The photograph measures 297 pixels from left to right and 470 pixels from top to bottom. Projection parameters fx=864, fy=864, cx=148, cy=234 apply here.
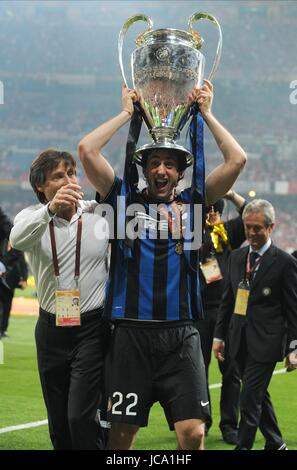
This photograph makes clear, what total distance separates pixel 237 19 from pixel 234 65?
8.89 feet

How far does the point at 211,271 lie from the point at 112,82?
38.6 meters

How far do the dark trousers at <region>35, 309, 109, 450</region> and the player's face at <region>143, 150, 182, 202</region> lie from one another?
24.7 inches

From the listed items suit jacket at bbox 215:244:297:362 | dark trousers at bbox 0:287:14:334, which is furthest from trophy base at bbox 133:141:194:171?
dark trousers at bbox 0:287:14:334

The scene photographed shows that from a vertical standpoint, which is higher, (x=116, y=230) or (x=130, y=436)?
(x=116, y=230)

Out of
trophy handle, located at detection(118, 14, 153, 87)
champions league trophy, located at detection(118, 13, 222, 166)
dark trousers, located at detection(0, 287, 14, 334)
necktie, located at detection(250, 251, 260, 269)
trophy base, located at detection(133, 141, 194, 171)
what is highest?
trophy handle, located at detection(118, 14, 153, 87)

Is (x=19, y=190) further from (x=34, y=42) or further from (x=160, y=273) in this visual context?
(x=160, y=273)

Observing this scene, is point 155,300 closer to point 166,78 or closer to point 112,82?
point 166,78

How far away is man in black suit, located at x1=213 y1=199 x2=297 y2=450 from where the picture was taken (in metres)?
5.34

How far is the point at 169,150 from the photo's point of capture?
3783mm

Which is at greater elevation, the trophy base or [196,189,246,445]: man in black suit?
the trophy base

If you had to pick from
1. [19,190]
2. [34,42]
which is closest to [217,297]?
[19,190]

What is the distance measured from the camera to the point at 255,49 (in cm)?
4303

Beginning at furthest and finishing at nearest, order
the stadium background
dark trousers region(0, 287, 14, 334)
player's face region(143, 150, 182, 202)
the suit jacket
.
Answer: the stadium background
dark trousers region(0, 287, 14, 334)
the suit jacket
player's face region(143, 150, 182, 202)

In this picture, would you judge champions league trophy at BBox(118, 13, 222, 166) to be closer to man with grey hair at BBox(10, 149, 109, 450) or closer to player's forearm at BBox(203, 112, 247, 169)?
player's forearm at BBox(203, 112, 247, 169)
